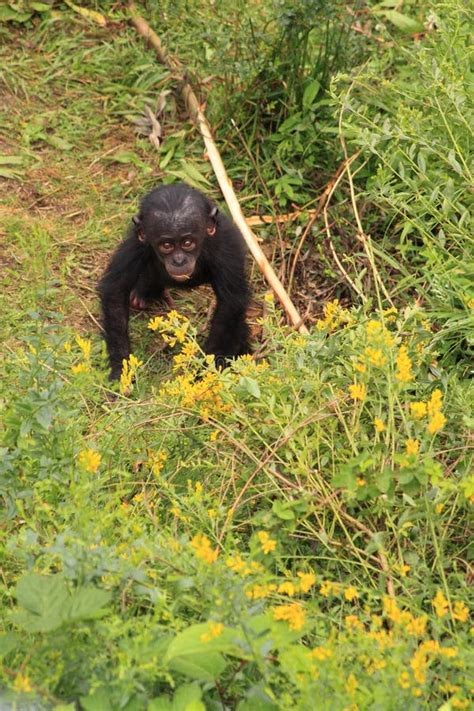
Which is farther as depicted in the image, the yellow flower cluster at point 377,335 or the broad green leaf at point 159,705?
the yellow flower cluster at point 377,335

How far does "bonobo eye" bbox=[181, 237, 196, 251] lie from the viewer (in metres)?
6.18

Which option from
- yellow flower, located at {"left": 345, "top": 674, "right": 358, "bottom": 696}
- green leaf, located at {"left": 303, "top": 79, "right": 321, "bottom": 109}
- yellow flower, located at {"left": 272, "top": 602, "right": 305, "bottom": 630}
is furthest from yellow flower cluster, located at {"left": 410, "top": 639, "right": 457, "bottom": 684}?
green leaf, located at {"left": 303, "top": 79, "right": 321, "bottom": 109}

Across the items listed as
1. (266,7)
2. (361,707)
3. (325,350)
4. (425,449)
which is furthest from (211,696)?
(266,7)

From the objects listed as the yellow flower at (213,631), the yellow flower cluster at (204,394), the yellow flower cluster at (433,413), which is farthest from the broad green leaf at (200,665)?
the yellow flower cluster at (204,394)

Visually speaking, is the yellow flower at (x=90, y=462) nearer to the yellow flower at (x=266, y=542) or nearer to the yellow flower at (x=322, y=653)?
the yellow flower at (x=266, y=542)

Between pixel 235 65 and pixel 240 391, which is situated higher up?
pixel 235 65

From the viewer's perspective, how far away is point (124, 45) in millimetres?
8016

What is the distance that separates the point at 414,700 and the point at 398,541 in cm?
78

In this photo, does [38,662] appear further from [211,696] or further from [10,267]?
[10,267]

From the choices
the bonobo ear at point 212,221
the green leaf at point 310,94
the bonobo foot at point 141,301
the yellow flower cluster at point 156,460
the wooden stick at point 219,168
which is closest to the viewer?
the yellow flower cluster at point 156,460

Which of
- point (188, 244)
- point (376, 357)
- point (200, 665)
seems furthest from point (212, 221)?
point (200, 665)

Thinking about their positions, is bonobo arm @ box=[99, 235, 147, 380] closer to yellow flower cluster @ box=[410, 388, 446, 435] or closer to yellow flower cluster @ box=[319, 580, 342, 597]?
yellow flower cluster @ box=[410, 388, 446, 435]

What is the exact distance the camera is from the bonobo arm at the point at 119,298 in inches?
245

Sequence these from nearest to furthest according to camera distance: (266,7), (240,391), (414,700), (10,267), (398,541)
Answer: (414,700)
(398,541)
(240,391)
(10,267)
(266,7)
